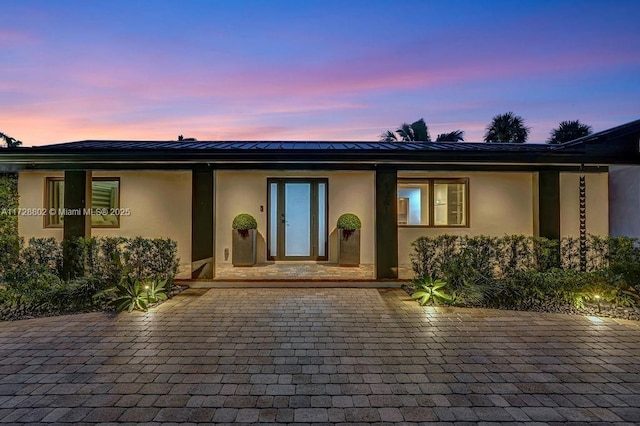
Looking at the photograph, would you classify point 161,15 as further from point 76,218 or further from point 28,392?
point 28,392

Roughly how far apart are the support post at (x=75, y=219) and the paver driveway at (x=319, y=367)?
5.55ft

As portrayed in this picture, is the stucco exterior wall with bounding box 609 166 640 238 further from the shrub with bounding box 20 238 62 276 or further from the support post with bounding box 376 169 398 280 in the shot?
the shrub with bounding box 20 238 62 276

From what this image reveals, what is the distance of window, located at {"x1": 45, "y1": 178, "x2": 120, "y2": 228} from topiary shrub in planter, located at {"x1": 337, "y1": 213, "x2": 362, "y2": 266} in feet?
17.7

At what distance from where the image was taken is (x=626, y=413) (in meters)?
2.18

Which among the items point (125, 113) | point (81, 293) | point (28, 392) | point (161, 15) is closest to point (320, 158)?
point (81, 293)

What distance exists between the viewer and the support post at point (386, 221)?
615cm

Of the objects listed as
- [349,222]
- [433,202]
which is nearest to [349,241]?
[349,222]

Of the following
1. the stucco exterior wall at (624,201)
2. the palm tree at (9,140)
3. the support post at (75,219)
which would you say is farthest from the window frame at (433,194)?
the palm tree at (9,140)

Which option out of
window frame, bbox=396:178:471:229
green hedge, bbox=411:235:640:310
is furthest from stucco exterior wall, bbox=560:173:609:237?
window frame, bbox=396:178:471:229

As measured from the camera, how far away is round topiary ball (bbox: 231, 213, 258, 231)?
796 cm

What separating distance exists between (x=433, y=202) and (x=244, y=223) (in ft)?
15.0

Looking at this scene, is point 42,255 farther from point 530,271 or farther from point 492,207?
point 492,207

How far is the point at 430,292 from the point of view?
502 centimetres

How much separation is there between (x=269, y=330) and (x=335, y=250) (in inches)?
188
